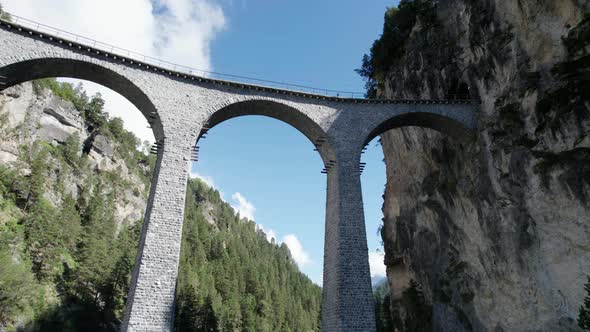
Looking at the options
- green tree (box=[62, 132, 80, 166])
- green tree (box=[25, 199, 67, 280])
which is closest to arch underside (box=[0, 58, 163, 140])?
green tree (box=[25, 199, 67, 280])

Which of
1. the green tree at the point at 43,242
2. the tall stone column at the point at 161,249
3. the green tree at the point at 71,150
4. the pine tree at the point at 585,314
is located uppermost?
the green tree at the point at 71,150

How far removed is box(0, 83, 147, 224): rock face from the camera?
39.1 metres

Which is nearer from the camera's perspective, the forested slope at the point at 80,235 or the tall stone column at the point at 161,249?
the tall stone column at the point at 161,249

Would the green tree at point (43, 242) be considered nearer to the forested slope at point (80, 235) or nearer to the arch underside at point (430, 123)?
the forested slope at point (80, 235)

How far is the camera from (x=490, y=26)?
19.4m

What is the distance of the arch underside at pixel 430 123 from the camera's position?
19953 mm

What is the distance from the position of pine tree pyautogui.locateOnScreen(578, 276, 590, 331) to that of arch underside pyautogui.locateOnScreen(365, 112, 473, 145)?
8.81 metres

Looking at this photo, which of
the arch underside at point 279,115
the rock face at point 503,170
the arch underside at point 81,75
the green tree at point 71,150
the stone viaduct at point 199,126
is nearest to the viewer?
the stone viaduct at point 199,126

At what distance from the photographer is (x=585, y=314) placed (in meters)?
13.2

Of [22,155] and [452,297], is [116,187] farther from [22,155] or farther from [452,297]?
[452,297]

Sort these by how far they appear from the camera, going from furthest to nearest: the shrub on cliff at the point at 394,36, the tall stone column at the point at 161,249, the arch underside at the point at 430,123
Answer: the shrub on cliff at the point at 394,36 < the arch underside at the point at 430,123 < the tall stone column at the point at 161,249

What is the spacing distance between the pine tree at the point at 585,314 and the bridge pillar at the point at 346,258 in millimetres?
6786

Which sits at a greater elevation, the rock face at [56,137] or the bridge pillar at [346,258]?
the rock face at [56,137]

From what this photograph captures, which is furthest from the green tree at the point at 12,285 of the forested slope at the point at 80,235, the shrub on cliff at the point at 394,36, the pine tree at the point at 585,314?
the pine tree at the point at 585,314
